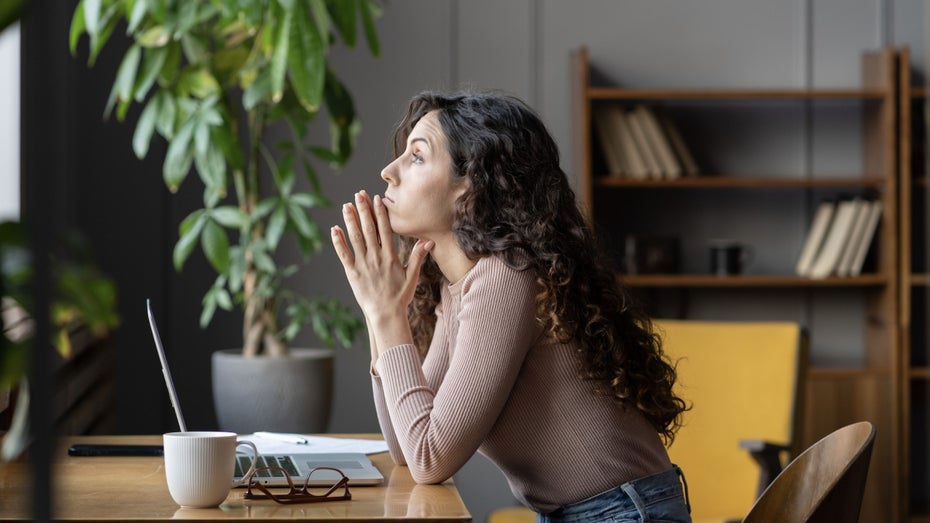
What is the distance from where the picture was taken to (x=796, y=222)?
369 cm

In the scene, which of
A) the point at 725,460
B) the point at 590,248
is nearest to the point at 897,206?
the point at 725,460

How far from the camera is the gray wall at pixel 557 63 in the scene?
11.5ft

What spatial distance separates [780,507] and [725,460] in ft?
3.97

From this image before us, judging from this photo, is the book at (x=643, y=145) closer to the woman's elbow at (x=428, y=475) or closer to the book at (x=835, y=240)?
the book at (x=835, y=240)

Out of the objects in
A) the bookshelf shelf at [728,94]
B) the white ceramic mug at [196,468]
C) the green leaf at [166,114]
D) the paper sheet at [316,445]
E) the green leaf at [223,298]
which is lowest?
the paper sheet at [316,445]

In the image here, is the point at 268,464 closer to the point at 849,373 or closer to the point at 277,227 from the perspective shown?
the point at 277,227

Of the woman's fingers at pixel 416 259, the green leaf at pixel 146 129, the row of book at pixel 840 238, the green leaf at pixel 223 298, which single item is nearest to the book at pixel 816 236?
the row of book at pixel 840 238

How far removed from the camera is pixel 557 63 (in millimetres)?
3641

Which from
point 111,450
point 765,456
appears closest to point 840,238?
point 765,456

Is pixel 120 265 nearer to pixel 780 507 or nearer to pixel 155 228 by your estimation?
pixel 155 228

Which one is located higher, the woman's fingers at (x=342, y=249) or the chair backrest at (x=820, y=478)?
the woman's fingers at (x=342, y=249)

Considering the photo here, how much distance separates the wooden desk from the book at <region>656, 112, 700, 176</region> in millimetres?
2329

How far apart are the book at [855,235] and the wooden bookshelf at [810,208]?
0.05m

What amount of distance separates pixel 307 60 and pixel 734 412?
1.35m
